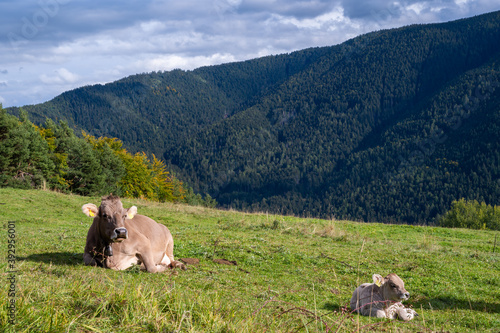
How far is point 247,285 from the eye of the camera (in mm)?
9461

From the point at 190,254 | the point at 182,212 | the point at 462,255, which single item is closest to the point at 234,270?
the point at 190,254

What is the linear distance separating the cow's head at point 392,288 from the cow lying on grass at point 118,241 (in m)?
4.80

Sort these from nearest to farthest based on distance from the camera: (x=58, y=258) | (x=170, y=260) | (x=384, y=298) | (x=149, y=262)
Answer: (x=384, y=298)
(x=149, y=262)
(x=58, y=258)
(x=170, y=260)

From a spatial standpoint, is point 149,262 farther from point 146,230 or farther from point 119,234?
point 119,234

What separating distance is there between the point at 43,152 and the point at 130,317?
171 ft

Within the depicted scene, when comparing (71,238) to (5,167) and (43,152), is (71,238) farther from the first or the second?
(43,152)

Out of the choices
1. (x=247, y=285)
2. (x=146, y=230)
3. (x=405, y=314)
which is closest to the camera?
(x=405, y=314)

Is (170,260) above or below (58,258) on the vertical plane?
below

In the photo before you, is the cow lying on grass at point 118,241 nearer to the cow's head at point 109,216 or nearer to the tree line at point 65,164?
the cow's head at point 109,216

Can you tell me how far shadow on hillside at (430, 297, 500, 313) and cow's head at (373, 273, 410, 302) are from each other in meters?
1.69

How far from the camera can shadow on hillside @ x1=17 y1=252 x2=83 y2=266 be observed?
9.19 meters

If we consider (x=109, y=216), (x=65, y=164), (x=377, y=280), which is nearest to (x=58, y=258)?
(x=109, y=216)

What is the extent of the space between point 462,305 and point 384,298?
2.67m

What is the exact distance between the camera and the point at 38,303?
479 centimetres
